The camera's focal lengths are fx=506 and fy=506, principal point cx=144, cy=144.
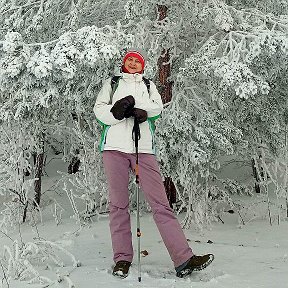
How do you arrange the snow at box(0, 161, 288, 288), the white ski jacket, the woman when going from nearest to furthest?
the snow at box(0, 161, 288, 288) < the woman < the white ski jacket

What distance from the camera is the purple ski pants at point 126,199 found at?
450cm

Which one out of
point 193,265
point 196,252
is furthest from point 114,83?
point 196,252

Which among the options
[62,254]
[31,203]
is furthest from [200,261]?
[31,203]

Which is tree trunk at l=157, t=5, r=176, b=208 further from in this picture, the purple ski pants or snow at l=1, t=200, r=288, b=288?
the purple ski pants

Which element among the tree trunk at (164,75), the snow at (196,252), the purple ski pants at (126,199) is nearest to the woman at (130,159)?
the purple ski pants at (126,199)

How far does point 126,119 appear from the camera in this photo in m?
4.57

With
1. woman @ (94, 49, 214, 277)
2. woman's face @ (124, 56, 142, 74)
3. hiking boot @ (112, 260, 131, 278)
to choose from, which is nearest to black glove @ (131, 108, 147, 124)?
woman @ (94, 49, 214, 277)

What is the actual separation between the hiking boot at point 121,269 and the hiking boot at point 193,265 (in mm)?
445

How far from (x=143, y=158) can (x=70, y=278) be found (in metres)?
1.22

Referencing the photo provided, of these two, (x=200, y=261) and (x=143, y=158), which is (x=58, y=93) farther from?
(x=200, y=261)

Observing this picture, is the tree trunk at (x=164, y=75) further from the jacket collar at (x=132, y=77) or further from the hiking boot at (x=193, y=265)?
the hiking boot at (x=193, y=265)

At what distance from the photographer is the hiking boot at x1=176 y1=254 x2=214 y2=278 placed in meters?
4.37

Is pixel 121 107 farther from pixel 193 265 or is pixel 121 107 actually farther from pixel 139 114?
pixel 193 265

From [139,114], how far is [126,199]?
0.79m
